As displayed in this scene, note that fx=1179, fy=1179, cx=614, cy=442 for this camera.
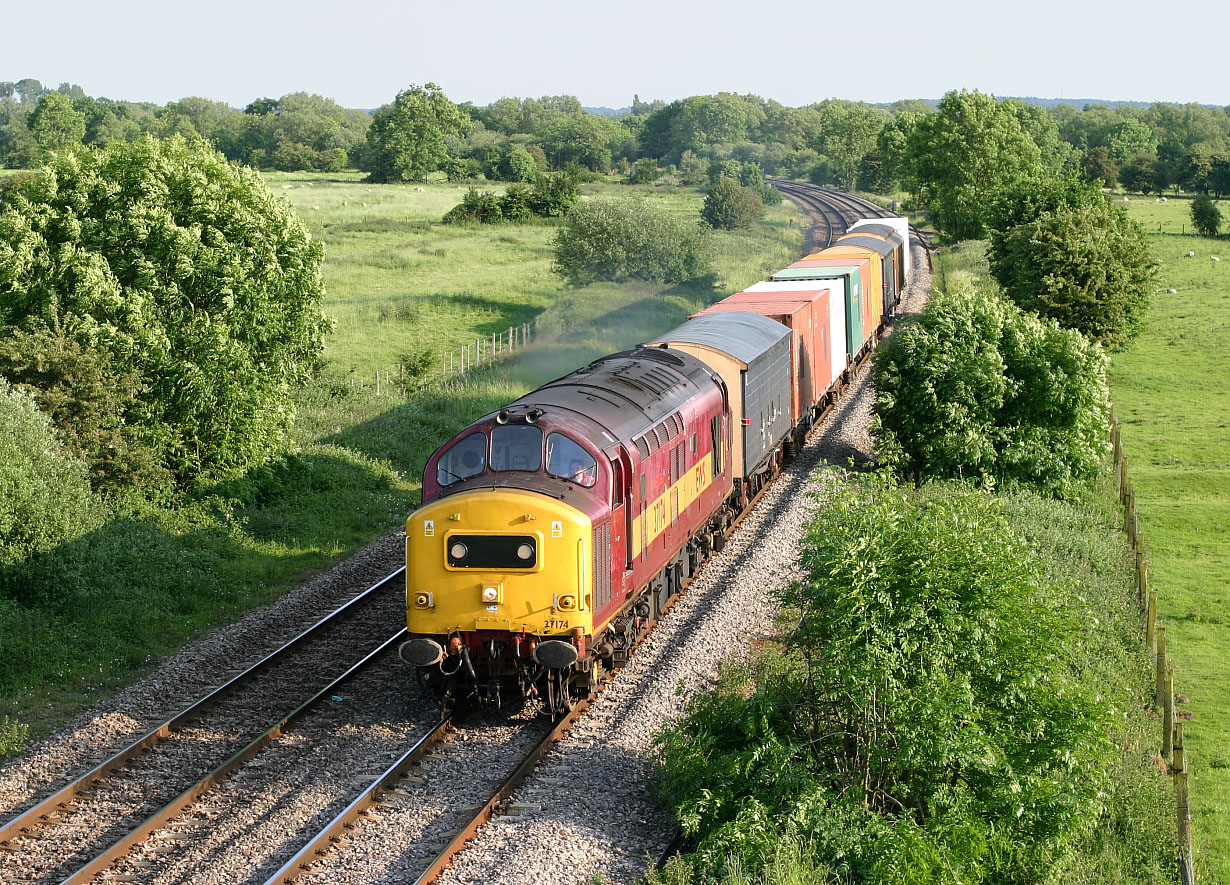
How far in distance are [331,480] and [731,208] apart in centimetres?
6823

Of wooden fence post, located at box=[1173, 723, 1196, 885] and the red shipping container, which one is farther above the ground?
the red shipping container

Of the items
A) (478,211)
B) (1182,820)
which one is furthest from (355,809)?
(478,211)

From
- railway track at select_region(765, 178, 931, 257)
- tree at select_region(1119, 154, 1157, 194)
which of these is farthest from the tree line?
railway track at select_region(765, 178, 931, 257)

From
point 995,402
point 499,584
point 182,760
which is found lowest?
point 182,760

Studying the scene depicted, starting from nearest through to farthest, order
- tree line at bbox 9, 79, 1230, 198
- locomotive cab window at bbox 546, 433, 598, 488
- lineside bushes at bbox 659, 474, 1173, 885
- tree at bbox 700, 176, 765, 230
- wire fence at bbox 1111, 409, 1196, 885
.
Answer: lineside bushes at bbox 659, 474, 1173, 885
wire fence at bbox 1111, 409, 1196, 885
locomotive cab window at bbox 546, 433, 598, 488
tree at bbox 700, 176, 765, 230
tree line at bbox 9, 79, 1230, 198

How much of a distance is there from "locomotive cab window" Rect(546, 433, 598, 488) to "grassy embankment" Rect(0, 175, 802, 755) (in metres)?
7.93

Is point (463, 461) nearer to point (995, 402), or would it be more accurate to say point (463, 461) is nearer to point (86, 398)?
point (86, 398)

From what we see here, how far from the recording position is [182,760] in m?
15.0

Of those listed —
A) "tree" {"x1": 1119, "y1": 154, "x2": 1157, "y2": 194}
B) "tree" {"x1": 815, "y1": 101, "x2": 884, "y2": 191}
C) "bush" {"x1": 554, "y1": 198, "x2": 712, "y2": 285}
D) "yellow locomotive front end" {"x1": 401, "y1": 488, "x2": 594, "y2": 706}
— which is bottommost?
"yellow locomotive front end" {"x1": 401, "y1": 488, "x2": 594, "y2": 706}

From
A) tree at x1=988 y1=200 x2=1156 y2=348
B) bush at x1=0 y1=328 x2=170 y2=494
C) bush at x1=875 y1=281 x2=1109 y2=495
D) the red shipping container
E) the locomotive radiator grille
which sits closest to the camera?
the locomotive radiator grille

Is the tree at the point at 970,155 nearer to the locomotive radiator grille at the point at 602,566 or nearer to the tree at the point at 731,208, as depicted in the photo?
the tree at the point at 731,208

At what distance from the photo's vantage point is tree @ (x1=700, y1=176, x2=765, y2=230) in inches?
3580

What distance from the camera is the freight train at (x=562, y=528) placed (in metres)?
14.6

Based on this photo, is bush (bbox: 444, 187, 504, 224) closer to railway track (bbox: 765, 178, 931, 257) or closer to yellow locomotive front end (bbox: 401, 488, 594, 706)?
railway track (bbox: 765, 178, 931, 257)
